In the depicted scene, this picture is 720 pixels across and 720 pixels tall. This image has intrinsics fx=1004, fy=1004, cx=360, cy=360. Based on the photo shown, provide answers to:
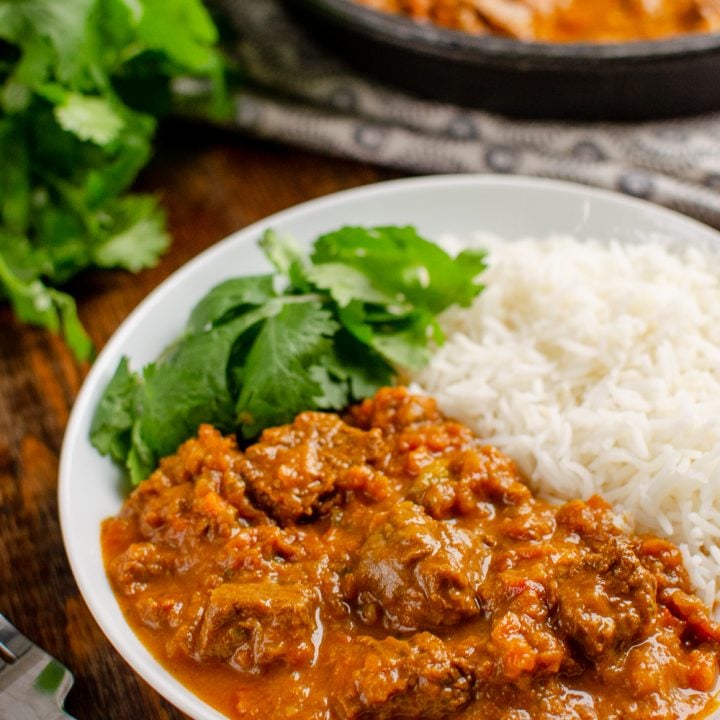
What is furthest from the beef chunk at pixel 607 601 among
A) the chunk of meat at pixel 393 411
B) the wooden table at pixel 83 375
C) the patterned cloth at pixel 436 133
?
the patterned cloth at pixel 436 133

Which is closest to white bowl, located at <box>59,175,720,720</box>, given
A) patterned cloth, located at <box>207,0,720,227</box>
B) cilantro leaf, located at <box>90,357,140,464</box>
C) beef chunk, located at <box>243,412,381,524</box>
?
cilantro leaf, located at <box>90,357,140,464</box>

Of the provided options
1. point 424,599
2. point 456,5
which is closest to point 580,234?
point 456,5

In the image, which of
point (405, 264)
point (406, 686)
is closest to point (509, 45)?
point (405, 264)

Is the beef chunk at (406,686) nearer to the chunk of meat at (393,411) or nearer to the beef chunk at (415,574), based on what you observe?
the beef chunk at (415,574)

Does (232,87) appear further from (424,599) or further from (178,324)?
(424,599)

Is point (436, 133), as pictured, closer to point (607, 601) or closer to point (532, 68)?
point (532, 68)

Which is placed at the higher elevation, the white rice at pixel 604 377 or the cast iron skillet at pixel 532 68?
the cast iron skillet at pixel 532 68
